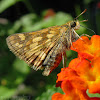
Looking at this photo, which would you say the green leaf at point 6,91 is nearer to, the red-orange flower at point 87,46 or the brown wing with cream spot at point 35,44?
the brown wing with cream spot at point 35,44

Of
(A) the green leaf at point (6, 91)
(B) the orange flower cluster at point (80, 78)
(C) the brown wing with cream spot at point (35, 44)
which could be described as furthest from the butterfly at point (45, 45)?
(A) the green leaf at point (6, 91)

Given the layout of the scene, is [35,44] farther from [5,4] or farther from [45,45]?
[5,4]

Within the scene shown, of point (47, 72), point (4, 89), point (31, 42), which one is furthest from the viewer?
point (4, 89)

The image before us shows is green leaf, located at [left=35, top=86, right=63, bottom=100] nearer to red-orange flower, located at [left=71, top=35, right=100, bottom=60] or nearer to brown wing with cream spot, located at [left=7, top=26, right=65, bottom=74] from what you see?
brown wing with cream spot, located at [left=7, top=26, right=65, bottom=74]

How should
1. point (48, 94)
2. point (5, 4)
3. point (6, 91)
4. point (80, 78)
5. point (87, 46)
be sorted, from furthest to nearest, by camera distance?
point (5, 4) < point (6, 91) < point (48, 94) < point (87, 46) < point (80, 78)

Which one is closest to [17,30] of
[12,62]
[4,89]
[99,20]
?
[12,62]

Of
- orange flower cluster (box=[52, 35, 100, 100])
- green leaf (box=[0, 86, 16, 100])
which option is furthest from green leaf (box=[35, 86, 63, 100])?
green leaf (box=[0, 86, 16, 100])

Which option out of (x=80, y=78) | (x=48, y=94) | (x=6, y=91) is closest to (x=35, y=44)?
(x=48, y=94)

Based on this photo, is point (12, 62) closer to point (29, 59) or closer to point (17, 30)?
point (17, 30)
